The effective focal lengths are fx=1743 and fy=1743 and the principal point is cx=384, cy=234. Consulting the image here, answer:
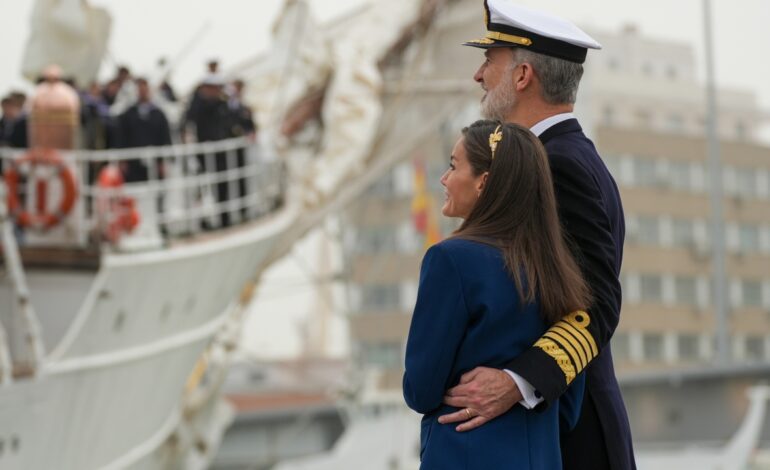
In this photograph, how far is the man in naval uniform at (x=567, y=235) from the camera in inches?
146

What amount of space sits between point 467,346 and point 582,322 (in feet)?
0.93

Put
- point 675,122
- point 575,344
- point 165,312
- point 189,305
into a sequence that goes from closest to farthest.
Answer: point 575,344
point 165,312
point 189,305
point 675,122

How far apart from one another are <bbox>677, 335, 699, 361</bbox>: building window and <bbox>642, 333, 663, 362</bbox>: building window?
852 millimetres

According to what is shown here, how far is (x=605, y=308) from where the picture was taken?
3.93 m

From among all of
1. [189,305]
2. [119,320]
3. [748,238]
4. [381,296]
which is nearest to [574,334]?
[119,320]

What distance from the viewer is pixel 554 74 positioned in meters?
4.09

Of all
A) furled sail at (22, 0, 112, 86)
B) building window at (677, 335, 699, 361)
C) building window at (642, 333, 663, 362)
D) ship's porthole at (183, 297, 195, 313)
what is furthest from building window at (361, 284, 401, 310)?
ship's porthole at (183, 297, 195, 313)

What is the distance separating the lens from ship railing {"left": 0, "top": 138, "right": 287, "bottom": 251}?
1381cm

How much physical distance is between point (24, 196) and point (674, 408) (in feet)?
52.2

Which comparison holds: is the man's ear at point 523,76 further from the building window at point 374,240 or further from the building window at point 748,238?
the building window at point 748,238

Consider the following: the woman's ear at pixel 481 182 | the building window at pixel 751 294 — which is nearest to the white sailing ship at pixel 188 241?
the woman's ear at pixel 481 182

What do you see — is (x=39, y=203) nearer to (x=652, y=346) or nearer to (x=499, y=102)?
(x=499, y=102)

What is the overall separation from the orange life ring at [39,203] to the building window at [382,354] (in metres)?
48.3

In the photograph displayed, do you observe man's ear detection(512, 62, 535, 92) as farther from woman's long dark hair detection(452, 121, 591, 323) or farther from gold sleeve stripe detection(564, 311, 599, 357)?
gold sleeve stripe detection(564, 311, 599, 357)
